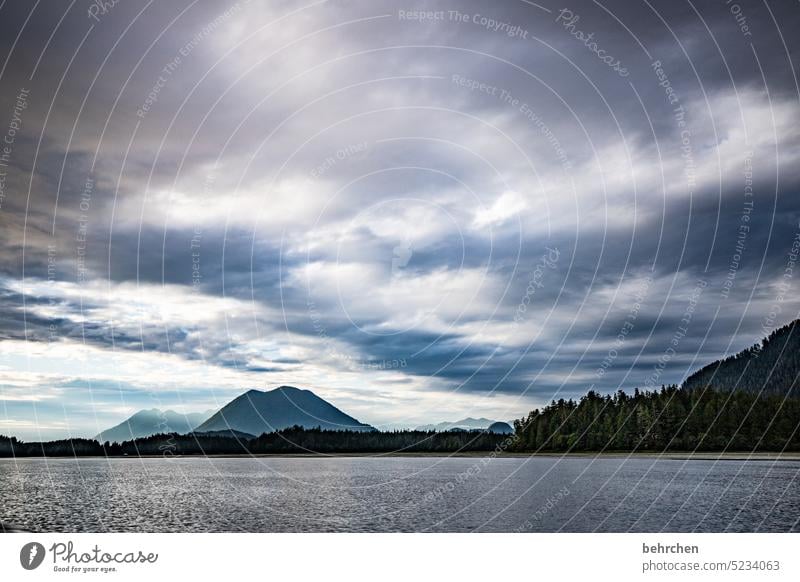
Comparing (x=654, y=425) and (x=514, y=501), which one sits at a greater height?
(x=654, y=425)

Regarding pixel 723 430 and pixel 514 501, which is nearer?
pixel 514 501

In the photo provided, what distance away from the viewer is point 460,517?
68.9 m

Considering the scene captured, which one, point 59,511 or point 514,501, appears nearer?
point 59,511

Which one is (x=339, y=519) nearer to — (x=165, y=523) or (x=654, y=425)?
(x=165, y=523)

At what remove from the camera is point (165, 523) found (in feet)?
210
